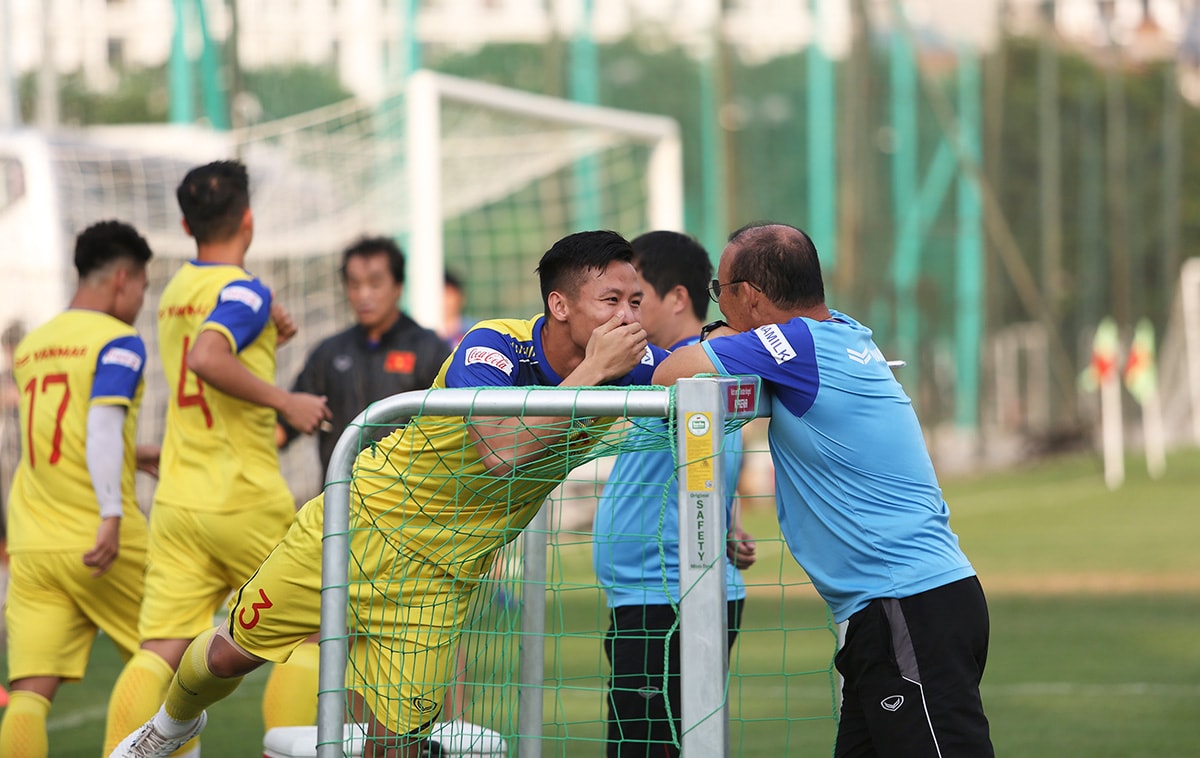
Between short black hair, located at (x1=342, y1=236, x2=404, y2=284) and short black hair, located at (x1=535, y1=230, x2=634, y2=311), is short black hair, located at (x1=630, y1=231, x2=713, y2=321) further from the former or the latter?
short black hair, located at (x1=342, y1=236, x2=404, y2=284)

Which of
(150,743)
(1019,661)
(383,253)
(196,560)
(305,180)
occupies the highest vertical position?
(305,180)

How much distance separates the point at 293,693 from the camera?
542 centimetres

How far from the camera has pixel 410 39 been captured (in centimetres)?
2086

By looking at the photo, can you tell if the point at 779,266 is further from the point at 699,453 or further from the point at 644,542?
the point at 644,542

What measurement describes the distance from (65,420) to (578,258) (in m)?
2.67

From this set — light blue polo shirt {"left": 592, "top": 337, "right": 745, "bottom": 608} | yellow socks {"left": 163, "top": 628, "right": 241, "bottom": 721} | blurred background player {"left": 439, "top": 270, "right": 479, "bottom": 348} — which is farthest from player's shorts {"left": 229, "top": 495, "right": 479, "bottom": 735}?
blurred background player {"left": 439, "top": 270, "right": 479, "bottom": 348}

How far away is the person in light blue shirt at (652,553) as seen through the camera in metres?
4.84

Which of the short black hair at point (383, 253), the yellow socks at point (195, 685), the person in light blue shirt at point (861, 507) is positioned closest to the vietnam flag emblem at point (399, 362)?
the short black hair at point (383, 253)

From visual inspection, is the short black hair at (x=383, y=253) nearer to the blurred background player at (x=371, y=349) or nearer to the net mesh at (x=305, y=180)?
the blurred background player at (x=371, y=349)

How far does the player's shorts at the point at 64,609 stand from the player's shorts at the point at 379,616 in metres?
1.62

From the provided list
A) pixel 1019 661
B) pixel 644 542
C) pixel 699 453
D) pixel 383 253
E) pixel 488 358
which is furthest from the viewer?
pixel 1019 661

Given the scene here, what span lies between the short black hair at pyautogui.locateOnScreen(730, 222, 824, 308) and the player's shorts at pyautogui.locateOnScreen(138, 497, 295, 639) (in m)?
2.44

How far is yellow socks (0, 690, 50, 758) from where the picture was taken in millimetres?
5297

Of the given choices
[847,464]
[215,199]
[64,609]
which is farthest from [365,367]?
[847,464]
